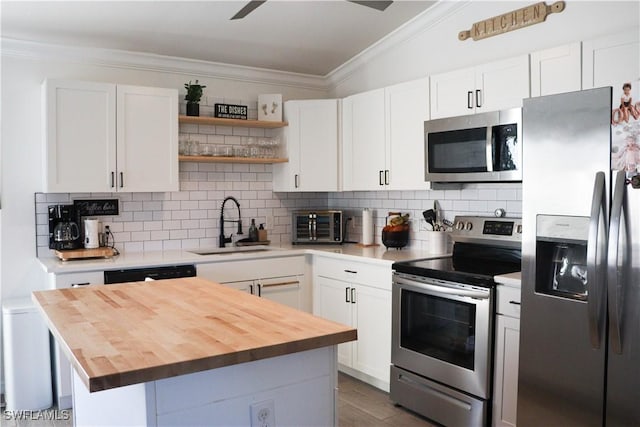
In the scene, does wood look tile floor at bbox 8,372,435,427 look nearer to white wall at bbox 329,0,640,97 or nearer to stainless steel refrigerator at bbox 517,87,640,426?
stainless steel refrigerator at bbox 517,87,640,426

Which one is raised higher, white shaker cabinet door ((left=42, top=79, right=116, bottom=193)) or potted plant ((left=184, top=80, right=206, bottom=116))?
potted plant ((left=184, top=80, right=206, bottom=116))

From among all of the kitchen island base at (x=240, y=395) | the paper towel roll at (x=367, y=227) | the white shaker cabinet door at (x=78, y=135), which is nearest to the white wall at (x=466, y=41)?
the paper towel roll at (x=367, y=227)

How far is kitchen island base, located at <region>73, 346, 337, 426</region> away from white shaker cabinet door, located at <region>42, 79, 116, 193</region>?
2.25 m

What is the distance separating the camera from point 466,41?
3.80 metres

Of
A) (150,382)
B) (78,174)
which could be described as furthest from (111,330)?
(78,174)

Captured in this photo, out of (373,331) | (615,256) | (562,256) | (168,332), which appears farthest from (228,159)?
(615,256)

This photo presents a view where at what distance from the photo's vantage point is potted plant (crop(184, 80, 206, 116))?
430 cm

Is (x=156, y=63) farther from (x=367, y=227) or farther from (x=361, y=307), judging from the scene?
(x=361, y=307)

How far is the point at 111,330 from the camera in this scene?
5.74 feet

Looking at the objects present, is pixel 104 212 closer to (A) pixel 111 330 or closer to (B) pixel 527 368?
(A) pixel 111 330

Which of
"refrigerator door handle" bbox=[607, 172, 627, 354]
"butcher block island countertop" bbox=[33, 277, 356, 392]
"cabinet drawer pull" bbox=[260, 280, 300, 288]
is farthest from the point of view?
"cabinet drawer pull" bbox=[260, 280, 300, 288]

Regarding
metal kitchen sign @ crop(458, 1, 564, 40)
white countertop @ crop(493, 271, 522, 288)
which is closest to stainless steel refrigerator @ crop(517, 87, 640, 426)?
white countertop @ crop(493, 271, 522, 288)

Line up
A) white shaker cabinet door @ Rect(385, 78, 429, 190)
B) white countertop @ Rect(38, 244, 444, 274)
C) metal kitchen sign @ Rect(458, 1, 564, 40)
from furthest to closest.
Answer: white shaker cabinet door @ Rect(385, 78, 429, 190) → white countertop @ Rect(38, 244, 444, 274) → metal kitchen sign @ Rect(458, 1, 564, 40)

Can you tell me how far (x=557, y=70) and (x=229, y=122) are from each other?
2506 millimetres
